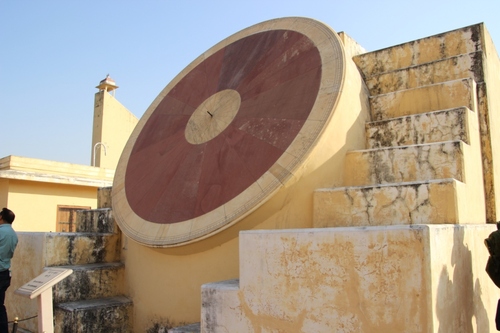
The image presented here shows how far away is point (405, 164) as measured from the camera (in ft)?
12.0

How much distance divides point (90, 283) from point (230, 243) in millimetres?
1768

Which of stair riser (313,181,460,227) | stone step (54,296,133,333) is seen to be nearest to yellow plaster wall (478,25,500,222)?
stair riser (313,181,460,227)

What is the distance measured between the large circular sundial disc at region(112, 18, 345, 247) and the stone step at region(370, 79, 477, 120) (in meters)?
0.82

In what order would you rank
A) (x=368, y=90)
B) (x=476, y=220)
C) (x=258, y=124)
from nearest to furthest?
(x=476, y=220) < (x=258, y=124) < (x=368, y=90)

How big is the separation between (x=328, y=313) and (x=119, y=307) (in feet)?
8.40

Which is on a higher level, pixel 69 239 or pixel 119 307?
pixel 69 239

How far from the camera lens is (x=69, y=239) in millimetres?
4836

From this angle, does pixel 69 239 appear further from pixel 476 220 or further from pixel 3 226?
pixel 476 220

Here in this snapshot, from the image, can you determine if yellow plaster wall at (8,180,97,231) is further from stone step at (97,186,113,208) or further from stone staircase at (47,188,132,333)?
stone staircase at (47,188,132,333)

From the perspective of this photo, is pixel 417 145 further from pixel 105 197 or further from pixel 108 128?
pixel 108 128

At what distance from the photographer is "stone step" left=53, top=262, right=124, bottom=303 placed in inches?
176

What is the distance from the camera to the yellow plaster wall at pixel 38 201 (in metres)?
10.6

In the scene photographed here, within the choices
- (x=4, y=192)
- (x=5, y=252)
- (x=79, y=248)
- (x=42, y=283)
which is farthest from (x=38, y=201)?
(x=42, y=283)

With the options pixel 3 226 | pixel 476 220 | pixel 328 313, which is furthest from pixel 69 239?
pixel 476 220
